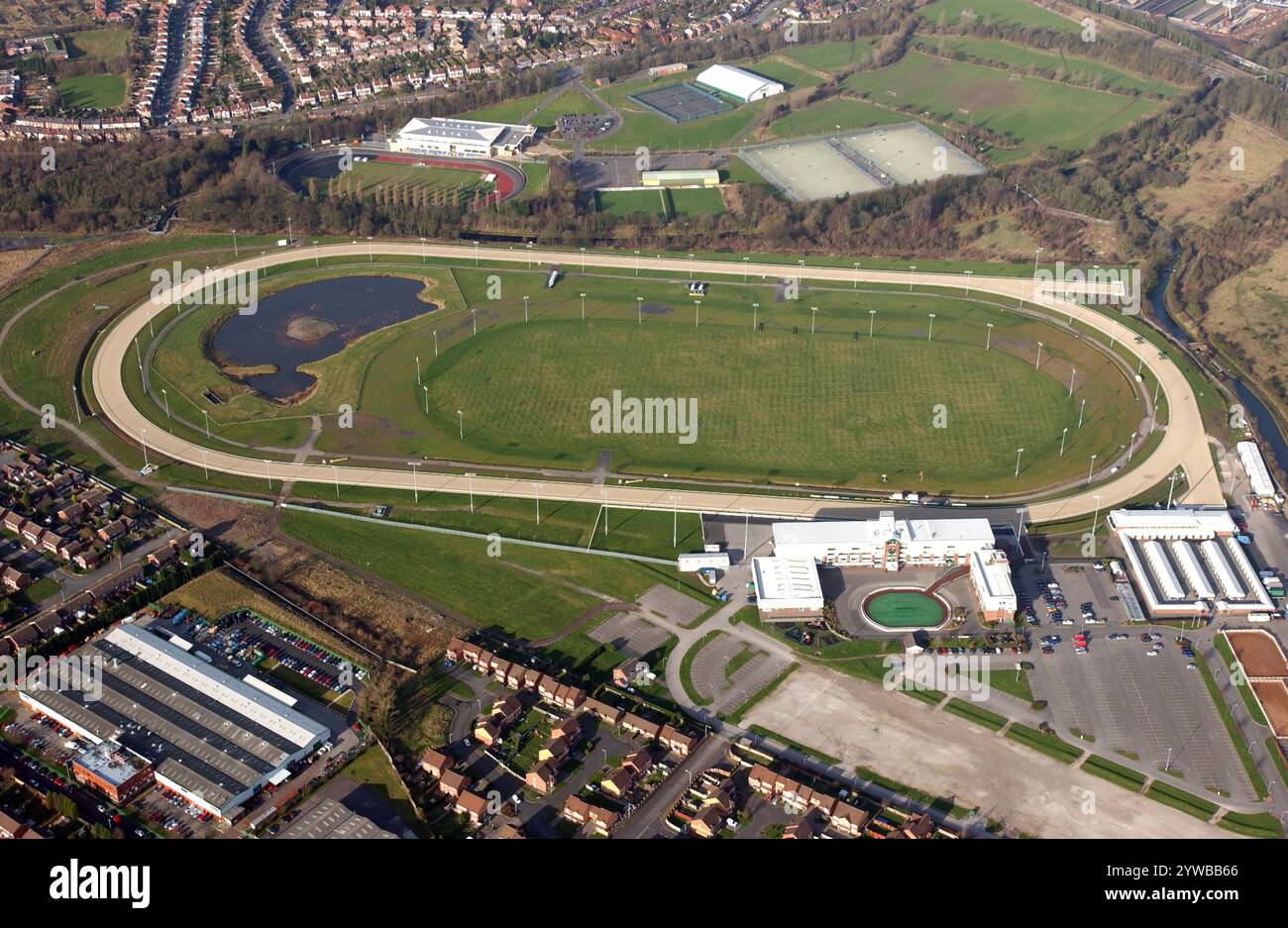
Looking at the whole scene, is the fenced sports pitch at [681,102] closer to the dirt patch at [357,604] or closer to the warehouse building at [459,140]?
the warehouse building at [459,140]

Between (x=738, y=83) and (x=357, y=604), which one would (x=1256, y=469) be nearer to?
(x=357, y=604)

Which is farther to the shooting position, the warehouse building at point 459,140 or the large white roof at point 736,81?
the large white roof at point 736,81

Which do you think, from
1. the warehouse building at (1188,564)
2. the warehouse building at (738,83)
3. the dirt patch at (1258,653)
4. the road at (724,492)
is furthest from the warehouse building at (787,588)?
the warehouse building at (738,83)

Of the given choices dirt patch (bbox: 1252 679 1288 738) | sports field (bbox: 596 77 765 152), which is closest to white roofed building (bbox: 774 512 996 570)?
dirt patch (bbox: 1252 679 1288 738)

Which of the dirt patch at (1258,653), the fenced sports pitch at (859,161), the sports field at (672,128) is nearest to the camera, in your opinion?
the dirt patch at (1258,653)

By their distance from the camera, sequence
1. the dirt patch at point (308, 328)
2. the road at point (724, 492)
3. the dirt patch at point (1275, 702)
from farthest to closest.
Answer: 1. the dirt patch at point (308, 328)
2. the road at point (724, 492)
3. the dirt patch at point (1275, 702)

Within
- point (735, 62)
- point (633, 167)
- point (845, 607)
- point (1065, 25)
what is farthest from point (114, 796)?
point (1065, 25)

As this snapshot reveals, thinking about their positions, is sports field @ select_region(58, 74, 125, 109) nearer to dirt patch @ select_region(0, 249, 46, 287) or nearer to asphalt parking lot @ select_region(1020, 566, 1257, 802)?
dirt patch @ select_region(0, 249, 46, 287)
